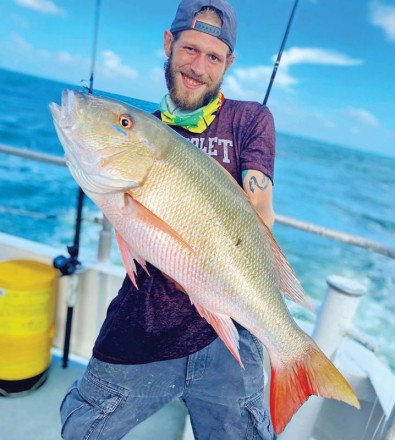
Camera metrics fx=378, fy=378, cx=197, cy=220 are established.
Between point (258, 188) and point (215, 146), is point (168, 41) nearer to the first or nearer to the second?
point (215, 146)

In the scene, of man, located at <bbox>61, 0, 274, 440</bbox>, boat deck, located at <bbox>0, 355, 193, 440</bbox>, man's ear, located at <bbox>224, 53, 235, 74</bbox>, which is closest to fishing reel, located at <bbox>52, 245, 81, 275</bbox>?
boat deck, located at <bbox>0, 355, 193, 440</bbox>

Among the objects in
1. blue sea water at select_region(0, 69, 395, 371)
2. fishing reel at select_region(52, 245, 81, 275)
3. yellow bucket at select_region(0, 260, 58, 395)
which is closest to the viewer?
yellow bucket at select_region(0, 260, 58, 395)

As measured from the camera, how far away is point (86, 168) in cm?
123

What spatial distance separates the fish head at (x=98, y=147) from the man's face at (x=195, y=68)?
1.67 ft

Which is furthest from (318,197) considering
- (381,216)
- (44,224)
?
(44,224)

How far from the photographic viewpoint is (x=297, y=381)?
4.50ft

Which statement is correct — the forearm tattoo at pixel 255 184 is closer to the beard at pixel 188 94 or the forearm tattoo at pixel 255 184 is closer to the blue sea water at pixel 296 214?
the beard at pixel 188 94

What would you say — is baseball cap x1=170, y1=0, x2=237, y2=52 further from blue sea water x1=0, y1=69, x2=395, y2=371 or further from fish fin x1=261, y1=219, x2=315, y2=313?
fish fin x1=261, y1=219, x2=315, y2=313

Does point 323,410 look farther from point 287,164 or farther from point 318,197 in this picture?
point 287,164

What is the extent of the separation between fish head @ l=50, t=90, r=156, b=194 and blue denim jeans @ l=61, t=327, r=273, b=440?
33.1 inches

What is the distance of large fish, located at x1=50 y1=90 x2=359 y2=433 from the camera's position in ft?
4.02

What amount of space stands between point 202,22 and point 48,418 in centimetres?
244

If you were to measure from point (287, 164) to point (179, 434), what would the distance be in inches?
1388

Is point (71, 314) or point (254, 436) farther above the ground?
point (254, 436)
